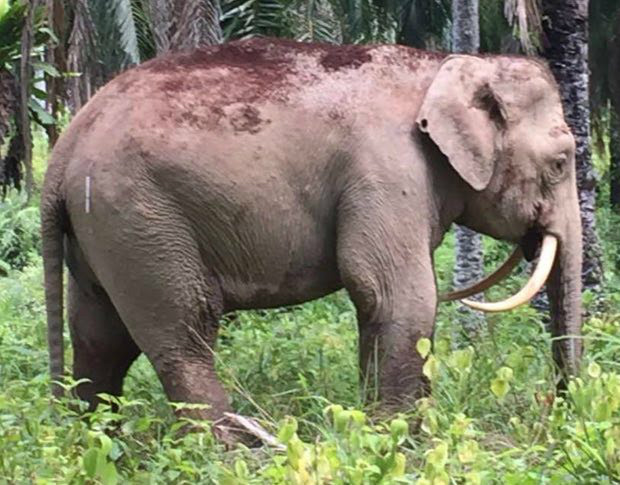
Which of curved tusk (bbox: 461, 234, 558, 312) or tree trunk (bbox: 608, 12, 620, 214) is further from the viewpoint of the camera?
tree trunk (bbox: 608, 12, 620, 214)

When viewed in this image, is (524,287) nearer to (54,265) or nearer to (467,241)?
(54,265)

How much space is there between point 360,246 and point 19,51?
11.5 ft

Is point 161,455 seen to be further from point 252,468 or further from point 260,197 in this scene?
point 260,197

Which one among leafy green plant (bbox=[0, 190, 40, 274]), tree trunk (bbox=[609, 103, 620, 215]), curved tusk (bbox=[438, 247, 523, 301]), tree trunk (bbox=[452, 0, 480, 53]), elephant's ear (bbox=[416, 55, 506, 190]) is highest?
tree trunk (bbox=[452, 0, 480, 53])

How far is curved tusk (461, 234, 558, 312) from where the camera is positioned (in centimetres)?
598

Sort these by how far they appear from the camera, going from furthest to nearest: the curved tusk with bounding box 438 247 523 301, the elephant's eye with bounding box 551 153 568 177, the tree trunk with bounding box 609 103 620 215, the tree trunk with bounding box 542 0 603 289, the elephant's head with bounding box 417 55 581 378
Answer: the tree trunk with bounding box 609 103 620 215, the tree trunk with bounding box 542 0 603 289, the curved tusk with bounding box 438 247 523 301, the elephant's eye with bounding box 551 153 568 177, the elephant's head with bounding box 417 55 581 378

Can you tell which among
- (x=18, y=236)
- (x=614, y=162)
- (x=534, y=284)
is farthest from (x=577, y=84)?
(x=18, y=236)

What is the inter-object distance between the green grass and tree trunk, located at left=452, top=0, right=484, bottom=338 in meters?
0.22

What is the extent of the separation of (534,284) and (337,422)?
203 cm

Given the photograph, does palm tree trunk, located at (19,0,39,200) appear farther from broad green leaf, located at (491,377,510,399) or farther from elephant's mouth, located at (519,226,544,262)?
broad green leaf, located at (491,377,510,399)

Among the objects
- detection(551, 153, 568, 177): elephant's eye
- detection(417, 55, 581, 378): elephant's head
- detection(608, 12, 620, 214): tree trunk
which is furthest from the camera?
detection(608, 12, 620, 214): tree trunk

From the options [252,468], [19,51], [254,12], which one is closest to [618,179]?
[254,12]

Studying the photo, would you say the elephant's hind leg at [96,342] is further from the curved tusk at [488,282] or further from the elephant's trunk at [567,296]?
the elephant's trunk at [567,296]

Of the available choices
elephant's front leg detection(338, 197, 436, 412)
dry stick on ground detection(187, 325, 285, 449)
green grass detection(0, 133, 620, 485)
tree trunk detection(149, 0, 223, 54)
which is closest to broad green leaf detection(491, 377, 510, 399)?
green grass detection(0, 133, 620, 485)
